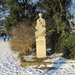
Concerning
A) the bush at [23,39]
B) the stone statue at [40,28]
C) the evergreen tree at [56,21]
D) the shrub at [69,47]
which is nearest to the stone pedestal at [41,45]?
the stone statue at [40,28]

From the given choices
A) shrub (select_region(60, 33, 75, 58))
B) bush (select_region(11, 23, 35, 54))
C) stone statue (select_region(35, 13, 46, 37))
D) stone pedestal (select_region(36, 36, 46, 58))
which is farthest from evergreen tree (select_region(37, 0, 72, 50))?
stone pedestal (select_region(36, 36, 46, 58))

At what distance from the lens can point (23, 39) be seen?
1662 cm

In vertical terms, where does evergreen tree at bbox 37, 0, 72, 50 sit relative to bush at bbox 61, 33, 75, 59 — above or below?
above

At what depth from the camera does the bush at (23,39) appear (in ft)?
54.0

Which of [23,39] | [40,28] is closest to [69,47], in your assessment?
[40,28]

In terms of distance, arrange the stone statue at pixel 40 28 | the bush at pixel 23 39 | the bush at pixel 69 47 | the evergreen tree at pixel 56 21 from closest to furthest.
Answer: the stone statue at pixel 40 28 < the bush at pixel 69 47 < the bush at pixel 23 39 < the evergreen tree at pixel 56 21

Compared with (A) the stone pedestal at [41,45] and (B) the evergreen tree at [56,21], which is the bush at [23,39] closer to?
(B) the evergreen tree at [56,21]

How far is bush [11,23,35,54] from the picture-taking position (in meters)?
16.5

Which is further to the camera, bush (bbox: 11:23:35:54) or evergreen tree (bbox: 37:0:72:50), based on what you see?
evergreen tree (bbox: 37:0:72:50)

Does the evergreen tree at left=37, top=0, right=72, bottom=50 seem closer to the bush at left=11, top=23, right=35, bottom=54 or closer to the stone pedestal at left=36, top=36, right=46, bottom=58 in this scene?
the bush at left=11, top=23, right=35, bottom=54

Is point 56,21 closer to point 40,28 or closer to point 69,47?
point 69,47

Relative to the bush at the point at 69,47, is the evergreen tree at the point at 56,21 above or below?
above

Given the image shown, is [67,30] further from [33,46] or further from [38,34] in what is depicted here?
[38,34]

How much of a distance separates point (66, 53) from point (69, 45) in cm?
62
